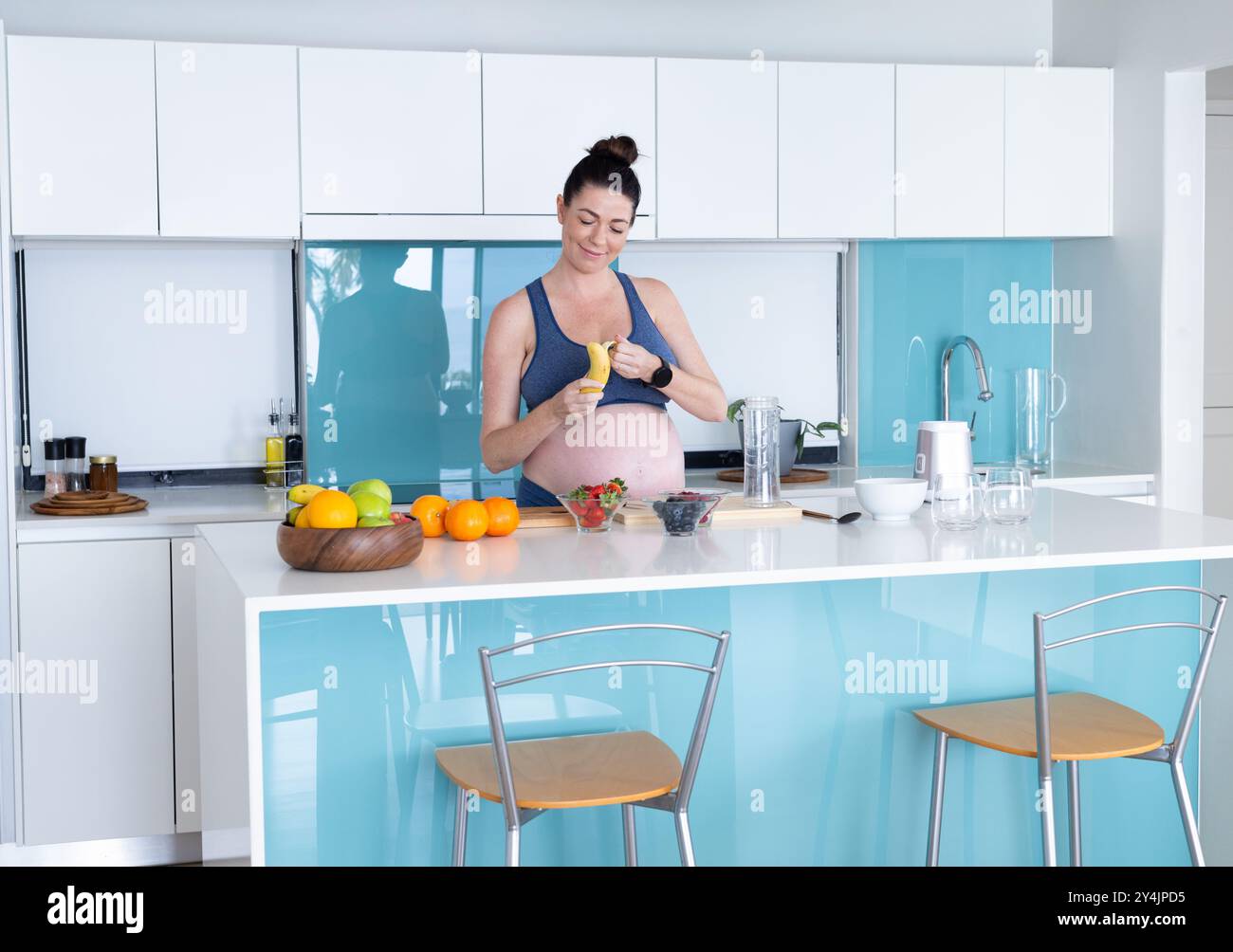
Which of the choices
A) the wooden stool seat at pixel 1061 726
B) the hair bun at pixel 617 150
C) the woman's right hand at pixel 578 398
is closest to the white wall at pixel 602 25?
the hair bun at pixel 617 150

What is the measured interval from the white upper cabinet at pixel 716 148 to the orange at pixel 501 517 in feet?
5.52

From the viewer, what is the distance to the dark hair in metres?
2.81

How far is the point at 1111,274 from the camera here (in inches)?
169

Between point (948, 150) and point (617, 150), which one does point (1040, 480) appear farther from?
point (617, 150)

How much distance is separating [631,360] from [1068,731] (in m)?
1.04

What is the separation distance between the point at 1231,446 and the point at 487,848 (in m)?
3.67

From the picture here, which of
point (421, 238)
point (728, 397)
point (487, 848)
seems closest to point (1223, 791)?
point (487, 848)

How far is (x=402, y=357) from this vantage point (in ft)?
13.1

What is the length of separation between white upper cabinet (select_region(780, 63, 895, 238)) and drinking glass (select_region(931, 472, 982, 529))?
170cm

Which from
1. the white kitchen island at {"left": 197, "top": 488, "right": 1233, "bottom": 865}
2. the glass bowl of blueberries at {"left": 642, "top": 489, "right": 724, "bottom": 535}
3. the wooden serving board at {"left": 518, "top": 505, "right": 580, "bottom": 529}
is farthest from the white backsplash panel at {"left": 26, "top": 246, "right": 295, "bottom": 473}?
the glass bowl of blueberries at {"left": 642, "top": 489, "right": 724, "bottom": 535}

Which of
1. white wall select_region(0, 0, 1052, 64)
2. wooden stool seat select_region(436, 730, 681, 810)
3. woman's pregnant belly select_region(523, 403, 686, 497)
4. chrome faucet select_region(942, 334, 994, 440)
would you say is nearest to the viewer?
wooden stool seat select_region(436, 730, 681, 810)

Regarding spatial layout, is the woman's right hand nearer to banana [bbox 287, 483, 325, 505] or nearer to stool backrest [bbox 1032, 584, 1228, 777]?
banana [bbox 287, 483, 325, 505]
